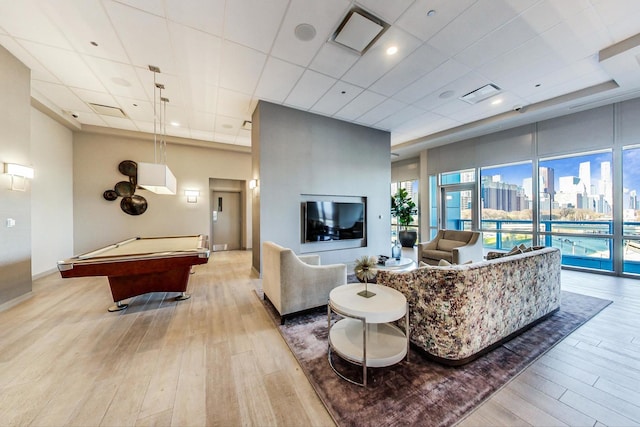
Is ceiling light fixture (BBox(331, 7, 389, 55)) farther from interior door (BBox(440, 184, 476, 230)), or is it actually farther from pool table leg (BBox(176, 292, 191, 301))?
interior door (BBox(440, 184, 476, 230))

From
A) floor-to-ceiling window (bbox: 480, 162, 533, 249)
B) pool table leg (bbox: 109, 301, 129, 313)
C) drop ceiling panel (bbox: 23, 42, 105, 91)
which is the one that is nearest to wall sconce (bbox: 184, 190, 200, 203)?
drop ceiling panel (bbox: 23, 42, 105, 91)

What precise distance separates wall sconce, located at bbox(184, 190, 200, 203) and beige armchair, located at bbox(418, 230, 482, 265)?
6459 millimetres

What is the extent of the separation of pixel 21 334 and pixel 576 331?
6.12 meters

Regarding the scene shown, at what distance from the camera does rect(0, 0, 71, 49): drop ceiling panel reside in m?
2.33

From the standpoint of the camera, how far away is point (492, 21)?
8.31 feet

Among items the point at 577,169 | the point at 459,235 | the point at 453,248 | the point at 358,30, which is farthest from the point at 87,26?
the point at 577,169

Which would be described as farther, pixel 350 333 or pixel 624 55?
pixel 624 55

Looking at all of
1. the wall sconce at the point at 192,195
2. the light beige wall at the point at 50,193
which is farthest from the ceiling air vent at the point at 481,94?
the light beige wall at the point at 50,193

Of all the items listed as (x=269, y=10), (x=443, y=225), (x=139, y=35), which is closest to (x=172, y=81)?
(x=139, y=35)

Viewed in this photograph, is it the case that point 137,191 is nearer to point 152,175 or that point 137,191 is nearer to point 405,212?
point 152,175

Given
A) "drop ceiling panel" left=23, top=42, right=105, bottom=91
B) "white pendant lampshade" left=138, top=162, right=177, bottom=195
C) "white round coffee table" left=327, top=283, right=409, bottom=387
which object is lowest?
"white round coffee table" left=327, top=283, right=409, bottom=387

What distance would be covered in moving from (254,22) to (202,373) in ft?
11.7

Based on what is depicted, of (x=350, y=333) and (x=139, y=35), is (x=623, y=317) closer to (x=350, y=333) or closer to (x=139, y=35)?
(x=350, y=333)

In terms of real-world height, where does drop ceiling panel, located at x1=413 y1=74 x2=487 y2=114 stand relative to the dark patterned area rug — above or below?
above
